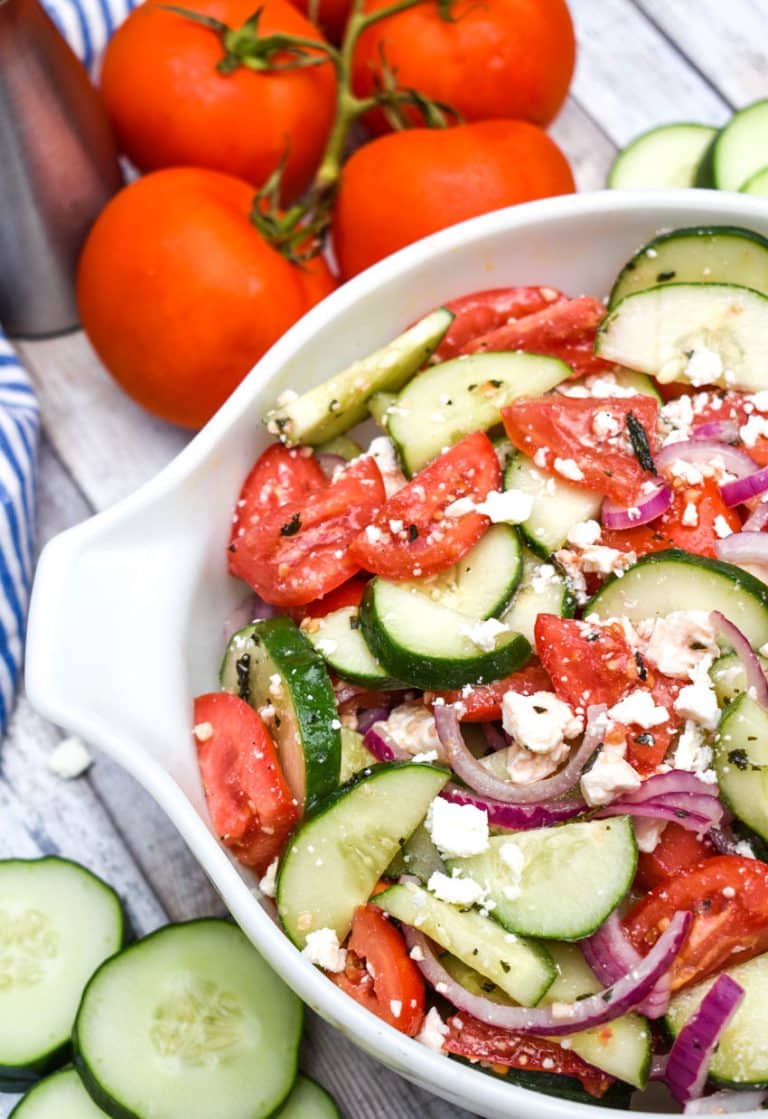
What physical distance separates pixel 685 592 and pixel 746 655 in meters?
0.12

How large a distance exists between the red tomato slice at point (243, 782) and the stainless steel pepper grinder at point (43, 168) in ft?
3.95

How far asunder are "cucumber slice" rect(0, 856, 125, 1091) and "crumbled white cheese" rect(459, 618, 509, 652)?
0.98 m

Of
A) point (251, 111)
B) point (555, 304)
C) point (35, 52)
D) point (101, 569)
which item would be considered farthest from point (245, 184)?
point (101, 569)

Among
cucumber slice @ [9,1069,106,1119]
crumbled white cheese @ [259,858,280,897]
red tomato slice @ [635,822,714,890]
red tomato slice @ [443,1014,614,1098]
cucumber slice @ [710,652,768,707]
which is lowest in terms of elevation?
cucumber slice @ [9,1069,106,1119]

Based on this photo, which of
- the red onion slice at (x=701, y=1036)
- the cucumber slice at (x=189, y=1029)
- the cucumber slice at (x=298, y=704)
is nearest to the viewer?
the red onion slice at (x=701, y=1036)

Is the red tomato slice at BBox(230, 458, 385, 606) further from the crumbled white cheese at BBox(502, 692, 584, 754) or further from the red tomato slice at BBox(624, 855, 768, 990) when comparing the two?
the red tomato slice at BBox(624, 855, 768, 990)

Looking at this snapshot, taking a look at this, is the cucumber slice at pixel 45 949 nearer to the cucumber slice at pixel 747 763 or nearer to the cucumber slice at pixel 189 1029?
the cucumber slice at pixel 189 1029

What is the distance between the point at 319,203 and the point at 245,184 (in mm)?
159

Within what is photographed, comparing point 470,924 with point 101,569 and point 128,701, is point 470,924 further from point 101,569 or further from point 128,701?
point 101,569

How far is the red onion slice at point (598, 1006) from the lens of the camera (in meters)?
1.62

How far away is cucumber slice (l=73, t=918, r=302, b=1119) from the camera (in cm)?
206

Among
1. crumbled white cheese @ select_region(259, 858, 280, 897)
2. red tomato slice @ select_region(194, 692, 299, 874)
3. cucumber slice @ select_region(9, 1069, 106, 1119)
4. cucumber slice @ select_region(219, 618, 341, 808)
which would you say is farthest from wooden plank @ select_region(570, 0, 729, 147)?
cucumber slice @ select_region(9, 1069, 106, 1119)

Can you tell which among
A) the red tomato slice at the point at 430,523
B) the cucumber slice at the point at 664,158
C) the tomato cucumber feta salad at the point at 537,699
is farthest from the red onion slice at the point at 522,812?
the cucumber slice at the point at 664,158

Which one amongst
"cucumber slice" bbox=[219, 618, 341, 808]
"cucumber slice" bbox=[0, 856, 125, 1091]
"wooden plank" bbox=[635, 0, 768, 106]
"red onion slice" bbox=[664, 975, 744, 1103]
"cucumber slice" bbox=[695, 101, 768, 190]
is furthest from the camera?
"wooden plank" bbox=[635, 0, 768, 106]
